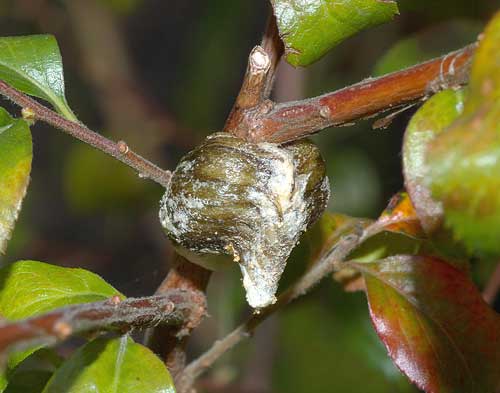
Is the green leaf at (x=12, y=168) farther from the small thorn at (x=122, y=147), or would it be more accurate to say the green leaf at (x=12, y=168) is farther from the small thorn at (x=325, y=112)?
the small thorn at (x=325, y=112)

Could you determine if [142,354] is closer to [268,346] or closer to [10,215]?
[10,215]

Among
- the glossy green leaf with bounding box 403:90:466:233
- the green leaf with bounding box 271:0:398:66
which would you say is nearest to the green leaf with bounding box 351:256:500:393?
the glossy green leaf with bounding box 403:90:466:233

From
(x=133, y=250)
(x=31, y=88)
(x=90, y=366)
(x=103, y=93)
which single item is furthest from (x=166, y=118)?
(x=90, y=366)

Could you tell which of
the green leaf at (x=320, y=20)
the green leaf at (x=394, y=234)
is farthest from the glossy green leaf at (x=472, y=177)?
the green leaf at (x=394, y=234)

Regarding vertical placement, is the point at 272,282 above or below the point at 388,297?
above

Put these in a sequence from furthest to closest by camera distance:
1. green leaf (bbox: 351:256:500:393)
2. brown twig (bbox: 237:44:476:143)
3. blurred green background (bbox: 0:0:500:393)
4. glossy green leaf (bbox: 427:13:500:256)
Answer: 1. blurred green background (bbox: 0:0:500:393)
2. green leaf (bbox: 351:256:500:393)
3. brown twig (bbox: 237:44:476:143)
4. glossy green leaf (bbox: 427:13:500:256)

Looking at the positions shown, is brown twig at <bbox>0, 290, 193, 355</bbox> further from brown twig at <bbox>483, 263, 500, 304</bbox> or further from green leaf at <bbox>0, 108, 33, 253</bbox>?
brown twig at <bbox>483, 263, 500, 304</bbox>
